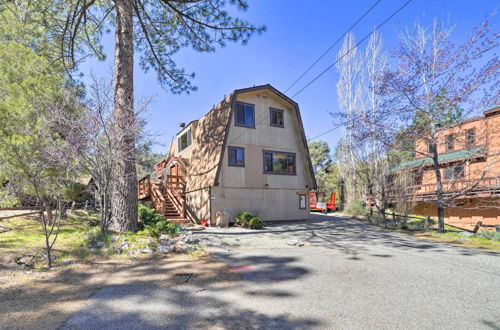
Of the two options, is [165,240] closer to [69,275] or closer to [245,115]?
[69,275]

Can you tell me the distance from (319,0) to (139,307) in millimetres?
11250

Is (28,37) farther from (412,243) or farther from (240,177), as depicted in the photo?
(412,243)

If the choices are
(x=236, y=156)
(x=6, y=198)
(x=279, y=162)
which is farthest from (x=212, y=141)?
(x=6, y=198)

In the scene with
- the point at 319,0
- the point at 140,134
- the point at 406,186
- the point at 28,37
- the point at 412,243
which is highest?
the point at 319,0

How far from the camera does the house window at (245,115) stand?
14453 millimetres

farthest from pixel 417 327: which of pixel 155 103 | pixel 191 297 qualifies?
pixel 155 103

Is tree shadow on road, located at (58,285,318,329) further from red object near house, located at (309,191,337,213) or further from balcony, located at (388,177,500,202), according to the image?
red object near house, located at (309,191,337,213)

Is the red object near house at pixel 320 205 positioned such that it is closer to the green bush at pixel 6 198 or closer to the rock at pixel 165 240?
the rock at pixel 165 240

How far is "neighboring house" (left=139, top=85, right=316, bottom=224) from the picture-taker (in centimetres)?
1361

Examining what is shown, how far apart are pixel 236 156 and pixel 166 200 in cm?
557

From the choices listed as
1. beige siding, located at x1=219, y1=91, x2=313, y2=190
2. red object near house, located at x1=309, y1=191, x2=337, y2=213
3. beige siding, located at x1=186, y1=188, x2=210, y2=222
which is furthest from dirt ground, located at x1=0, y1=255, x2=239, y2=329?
red object near house, located at x1=309, y1=191, x2=337, y2=213

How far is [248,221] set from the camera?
40.7ft

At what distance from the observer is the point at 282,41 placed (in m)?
11.2

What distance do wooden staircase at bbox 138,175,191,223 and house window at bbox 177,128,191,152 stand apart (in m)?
3.29
